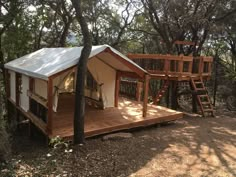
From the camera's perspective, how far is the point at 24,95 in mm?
9383

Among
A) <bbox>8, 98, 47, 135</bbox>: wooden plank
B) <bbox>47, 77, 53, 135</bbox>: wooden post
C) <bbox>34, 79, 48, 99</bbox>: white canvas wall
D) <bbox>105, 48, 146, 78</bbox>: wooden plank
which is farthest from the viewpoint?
<bbox>34, 79, 48, 99</bbox>: white canvas wall

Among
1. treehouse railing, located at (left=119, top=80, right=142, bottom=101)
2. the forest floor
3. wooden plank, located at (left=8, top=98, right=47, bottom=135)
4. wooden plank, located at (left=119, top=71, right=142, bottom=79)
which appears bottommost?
the forest floor

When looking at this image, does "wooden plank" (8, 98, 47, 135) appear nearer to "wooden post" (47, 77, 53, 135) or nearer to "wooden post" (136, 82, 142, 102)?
"wooden post" (47, 77, 53, 135)

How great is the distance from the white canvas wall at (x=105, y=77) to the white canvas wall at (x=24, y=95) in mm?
2096

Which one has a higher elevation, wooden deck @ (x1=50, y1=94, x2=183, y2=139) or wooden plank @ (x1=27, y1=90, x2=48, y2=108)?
wooden plank @ (x1=27, y1=90, x2=48, y2=108)

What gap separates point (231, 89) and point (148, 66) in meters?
6.96

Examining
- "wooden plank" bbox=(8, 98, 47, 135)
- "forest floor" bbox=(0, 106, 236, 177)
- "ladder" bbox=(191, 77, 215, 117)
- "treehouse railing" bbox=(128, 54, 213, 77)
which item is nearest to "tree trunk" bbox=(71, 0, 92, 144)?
"forest floor" bbox=(0, 106, 236, 177)

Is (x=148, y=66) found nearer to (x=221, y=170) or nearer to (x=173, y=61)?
(x=173, y=61)

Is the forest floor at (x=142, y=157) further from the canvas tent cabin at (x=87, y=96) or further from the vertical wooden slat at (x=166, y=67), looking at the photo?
the vertical wooden slat at (x=166, y=67)

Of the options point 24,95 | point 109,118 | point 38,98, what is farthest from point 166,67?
point 24,95

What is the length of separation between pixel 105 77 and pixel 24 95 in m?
2.81

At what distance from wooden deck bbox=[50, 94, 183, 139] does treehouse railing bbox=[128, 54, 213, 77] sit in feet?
4.69

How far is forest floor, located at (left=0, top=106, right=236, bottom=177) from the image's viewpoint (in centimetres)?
487

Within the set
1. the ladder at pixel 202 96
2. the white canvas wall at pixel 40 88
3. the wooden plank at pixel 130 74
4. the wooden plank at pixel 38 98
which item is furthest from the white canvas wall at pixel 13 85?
the ladder at pixel 202 96
